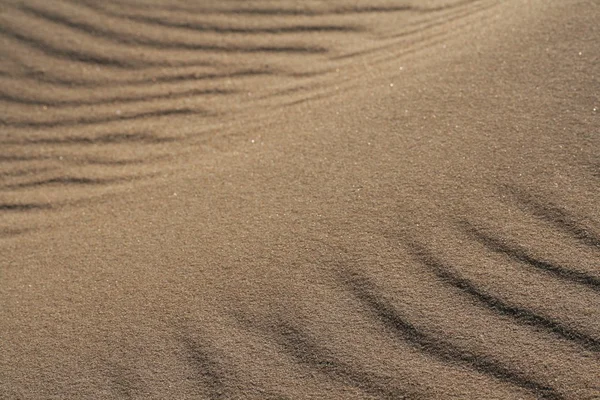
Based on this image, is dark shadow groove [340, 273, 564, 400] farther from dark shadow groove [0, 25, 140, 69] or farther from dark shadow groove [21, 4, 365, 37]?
dark shadow groove [0, 25, 140, 69]

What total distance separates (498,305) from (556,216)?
1.64ft

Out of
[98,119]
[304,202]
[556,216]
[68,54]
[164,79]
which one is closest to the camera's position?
[556,216]

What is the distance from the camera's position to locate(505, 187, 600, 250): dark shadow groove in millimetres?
2645

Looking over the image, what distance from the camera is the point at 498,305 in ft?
8.23

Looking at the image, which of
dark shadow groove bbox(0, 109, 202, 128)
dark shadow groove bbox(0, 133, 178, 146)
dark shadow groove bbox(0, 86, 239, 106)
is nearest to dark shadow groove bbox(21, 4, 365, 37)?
dark shadow groove bbox(0, 86, 239, 106)

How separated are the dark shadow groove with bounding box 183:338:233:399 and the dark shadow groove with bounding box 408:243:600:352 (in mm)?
892

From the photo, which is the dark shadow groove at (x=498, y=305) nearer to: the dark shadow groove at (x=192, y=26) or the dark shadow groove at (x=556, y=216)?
the dark shadow groove at (x=556, y=216)

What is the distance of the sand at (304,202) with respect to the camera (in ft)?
8.07

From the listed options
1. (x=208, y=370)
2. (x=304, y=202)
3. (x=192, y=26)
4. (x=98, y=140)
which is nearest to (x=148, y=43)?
Answer: (x=192, y=26)

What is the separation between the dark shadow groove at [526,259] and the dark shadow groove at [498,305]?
20cm

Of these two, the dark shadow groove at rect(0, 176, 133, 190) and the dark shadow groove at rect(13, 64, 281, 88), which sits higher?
the dark shadow groove at rect(13, 64, 281, 88)

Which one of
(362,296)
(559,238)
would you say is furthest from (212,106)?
(559,238)

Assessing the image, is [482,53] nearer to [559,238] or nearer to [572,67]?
[572,67]

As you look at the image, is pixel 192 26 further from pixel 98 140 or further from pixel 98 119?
pixel 98 140
